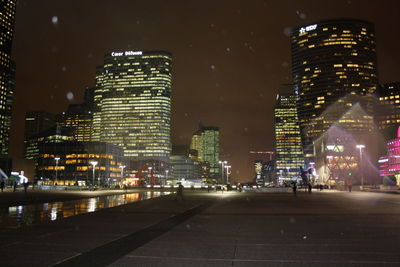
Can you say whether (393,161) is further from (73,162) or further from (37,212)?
(73,162)

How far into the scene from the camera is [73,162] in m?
167

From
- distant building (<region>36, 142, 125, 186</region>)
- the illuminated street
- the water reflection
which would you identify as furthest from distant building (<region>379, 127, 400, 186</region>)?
distant building (<region>36, 142, 125, 186</region>)

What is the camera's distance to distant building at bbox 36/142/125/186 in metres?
165

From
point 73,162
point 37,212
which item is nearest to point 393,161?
point 37,212

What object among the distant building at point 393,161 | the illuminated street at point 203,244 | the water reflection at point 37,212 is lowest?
the illuminated street at point 203,244

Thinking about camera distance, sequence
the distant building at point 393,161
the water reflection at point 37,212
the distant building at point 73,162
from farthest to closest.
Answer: the distant building at point 73,162
the distant building at point 393,161
the water reflection at point 37,212

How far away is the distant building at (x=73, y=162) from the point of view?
542ft

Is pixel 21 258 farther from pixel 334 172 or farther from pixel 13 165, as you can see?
pixel 13 165

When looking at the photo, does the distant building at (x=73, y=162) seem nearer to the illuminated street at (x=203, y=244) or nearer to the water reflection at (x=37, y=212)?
the water reflection at (x=37, y=212)

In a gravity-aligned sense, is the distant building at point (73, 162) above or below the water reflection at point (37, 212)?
above

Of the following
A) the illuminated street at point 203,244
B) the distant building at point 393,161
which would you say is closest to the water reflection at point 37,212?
the illuminated street at point 203,244

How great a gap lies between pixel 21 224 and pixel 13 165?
158467 millimetres

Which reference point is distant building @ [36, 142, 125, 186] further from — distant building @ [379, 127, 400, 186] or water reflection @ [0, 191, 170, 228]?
water reflection @ [0, 191, 170, 228]

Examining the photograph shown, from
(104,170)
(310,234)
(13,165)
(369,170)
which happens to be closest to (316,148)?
(369,170)
